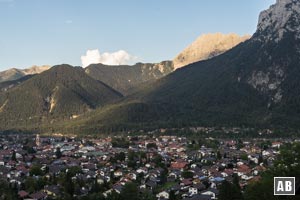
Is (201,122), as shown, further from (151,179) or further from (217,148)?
(151,179)

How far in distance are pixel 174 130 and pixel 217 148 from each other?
179 feet

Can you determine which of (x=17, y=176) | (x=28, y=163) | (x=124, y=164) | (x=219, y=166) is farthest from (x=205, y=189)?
(x=28, y=163)

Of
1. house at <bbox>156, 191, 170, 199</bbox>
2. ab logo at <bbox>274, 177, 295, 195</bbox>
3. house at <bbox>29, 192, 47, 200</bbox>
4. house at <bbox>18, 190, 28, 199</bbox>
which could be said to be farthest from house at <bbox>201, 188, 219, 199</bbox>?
ab logo at <bbox>274, 177, 295, 195</bbox>

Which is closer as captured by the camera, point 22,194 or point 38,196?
point 38,196

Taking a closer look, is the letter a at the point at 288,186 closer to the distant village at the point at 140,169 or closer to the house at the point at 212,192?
the distant village at the point at 140,169

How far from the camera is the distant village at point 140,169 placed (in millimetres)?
70812

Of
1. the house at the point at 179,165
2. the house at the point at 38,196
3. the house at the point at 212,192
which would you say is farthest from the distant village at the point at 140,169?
the house at the point at 179,165

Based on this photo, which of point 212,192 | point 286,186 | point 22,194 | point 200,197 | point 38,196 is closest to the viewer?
point 286,186

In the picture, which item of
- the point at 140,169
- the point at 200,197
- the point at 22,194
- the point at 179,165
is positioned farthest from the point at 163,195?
the point at 179,165

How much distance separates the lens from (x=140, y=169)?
90.6 meters

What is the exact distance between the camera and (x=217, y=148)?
123m

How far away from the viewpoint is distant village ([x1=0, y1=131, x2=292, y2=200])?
2788 inches

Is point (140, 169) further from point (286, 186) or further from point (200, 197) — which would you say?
point (286, 186)

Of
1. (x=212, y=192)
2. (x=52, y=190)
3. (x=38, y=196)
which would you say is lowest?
(x=38, y=196)
